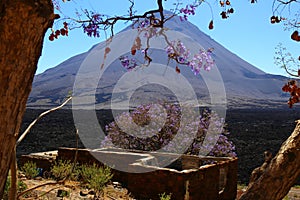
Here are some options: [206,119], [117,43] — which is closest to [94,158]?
[206,119]

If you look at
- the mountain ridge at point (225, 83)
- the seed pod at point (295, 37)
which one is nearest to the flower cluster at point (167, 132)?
the seed pod at point (295, 37)

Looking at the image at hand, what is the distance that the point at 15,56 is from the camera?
48.0 inches

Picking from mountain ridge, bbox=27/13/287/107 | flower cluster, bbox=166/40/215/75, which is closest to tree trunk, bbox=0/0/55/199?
flower cluster, bbox=166/40/215/75

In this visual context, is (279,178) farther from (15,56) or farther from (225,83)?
(225,83)

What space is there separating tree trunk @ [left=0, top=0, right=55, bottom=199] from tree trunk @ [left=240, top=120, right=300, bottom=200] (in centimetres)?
179

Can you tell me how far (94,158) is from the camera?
25.9 feet

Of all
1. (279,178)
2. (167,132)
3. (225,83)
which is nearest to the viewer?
(279,178)

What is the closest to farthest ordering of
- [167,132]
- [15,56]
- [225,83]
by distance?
[15,56], [167,132], [225,83]

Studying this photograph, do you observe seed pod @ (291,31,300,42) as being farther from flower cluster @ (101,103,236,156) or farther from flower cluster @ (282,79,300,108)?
flower cluster @ (101,103,236,156)

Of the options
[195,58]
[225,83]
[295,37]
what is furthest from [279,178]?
[225,83]

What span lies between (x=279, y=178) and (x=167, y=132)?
8094 millimetres

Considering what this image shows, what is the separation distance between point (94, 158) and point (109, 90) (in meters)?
101

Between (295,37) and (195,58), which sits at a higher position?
(195,58)

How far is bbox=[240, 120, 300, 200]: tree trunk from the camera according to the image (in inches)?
101
